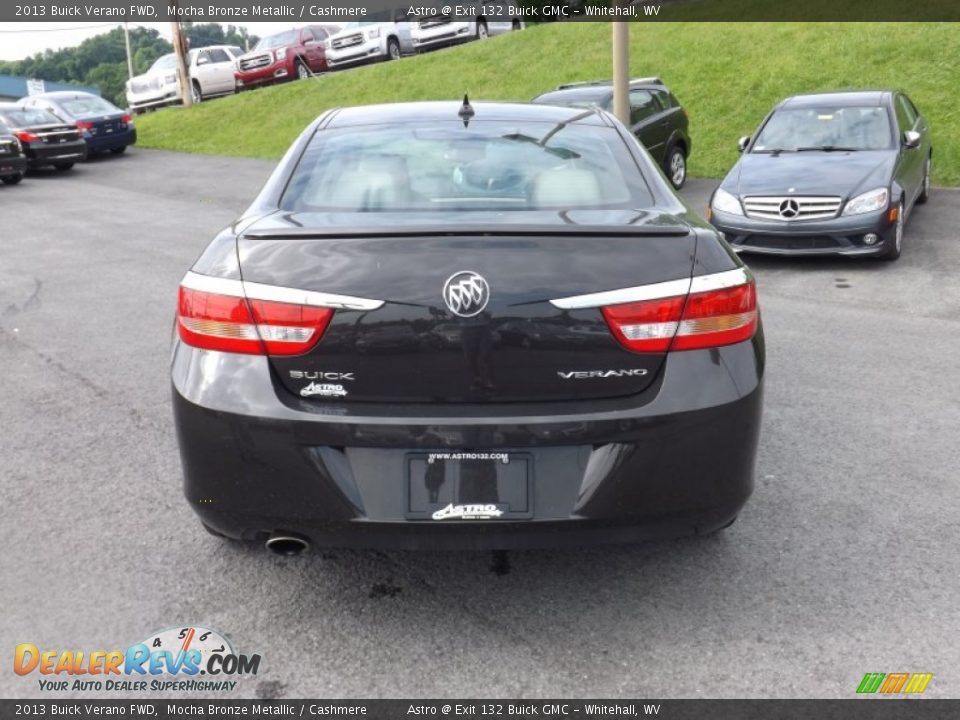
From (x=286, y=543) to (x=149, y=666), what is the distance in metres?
0.56

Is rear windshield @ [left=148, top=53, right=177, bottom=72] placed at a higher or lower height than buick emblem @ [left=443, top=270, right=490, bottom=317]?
lower

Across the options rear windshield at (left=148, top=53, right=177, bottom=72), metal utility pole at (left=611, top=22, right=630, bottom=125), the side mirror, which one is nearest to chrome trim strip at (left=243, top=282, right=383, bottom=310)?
the side mirror

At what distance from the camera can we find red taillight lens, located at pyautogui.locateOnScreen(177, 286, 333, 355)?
9.68 ft

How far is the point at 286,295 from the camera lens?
2965 mm

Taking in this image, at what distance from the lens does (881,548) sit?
148 inches

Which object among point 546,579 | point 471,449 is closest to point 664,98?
point 546,579

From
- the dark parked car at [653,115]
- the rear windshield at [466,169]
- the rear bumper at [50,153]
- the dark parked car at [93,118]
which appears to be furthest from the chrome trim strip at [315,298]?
the dark parked car at [93,118]

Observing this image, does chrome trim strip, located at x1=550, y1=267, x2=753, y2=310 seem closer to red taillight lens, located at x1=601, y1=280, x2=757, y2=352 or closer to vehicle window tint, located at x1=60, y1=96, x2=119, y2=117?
red taillight lens, located at x1=601, y1=280, x2=757, y2=352

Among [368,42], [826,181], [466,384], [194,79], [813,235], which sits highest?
[466,384]

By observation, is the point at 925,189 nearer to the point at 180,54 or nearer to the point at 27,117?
the point at 27,117

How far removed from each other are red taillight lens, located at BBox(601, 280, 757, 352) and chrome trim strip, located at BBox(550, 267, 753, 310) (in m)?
0.01

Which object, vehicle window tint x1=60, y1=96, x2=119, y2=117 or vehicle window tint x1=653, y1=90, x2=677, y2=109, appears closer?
vehicle window tint x1=653, y1=90, x2=677, y2=109

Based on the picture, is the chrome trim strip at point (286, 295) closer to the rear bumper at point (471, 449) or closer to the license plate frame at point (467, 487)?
the rear bumper at point (471, 449)

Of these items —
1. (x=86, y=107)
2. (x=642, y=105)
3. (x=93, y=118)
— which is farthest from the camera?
(x=86, y=107)
